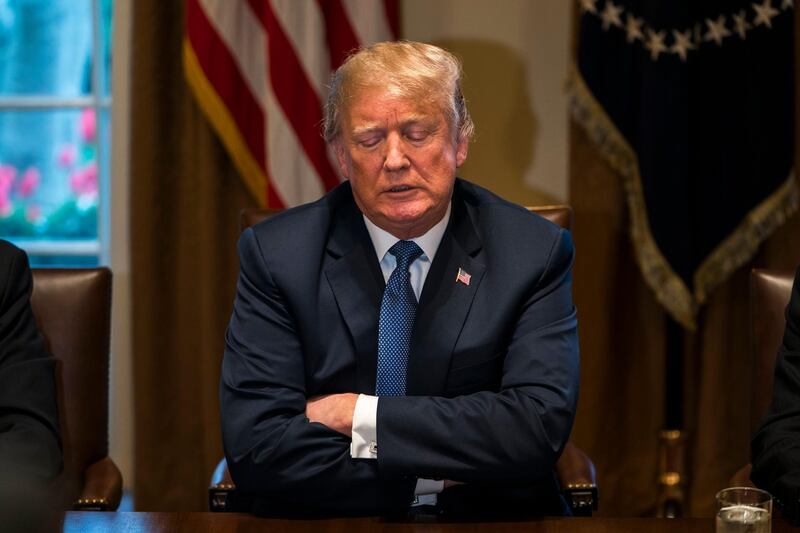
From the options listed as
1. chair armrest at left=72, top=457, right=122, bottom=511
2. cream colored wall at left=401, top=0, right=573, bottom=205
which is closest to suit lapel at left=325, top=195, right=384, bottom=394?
chair armrest at left=72, top=457, right=122, bottom=511

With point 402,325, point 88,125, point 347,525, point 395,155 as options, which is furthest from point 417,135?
point 88,125

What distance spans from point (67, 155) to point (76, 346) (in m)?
1.93

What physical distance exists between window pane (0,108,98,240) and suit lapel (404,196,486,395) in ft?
7.80

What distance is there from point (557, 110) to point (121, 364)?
6.44ft

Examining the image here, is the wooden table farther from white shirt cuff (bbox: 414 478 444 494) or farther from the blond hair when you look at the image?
the blond hair

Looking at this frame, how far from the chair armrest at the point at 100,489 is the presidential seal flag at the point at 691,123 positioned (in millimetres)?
1941

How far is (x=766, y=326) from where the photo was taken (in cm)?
257

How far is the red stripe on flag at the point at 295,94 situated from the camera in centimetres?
373

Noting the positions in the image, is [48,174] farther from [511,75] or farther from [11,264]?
[11,264]

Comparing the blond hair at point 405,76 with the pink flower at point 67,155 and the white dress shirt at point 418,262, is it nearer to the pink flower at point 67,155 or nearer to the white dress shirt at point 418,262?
the white dress shirt at point 418,262

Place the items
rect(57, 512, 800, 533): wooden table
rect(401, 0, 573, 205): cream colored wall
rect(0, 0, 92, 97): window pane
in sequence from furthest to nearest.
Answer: rect(0, 0, 92, 97): window pane < rect(401, 0, 573, 205): cream colored wall < rect(57, 512, 800, 533): wooden table

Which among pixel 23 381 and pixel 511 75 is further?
pixel 511 75

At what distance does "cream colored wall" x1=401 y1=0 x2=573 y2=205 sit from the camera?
13.2 feet

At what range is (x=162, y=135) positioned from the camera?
3955 millimetres
